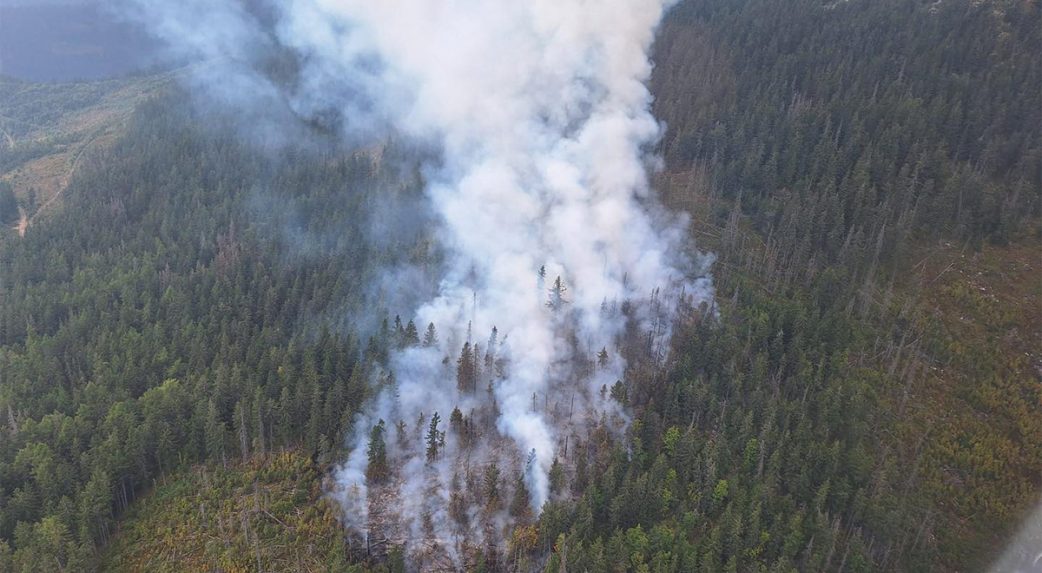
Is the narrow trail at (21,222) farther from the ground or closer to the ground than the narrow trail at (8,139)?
closer to the ground

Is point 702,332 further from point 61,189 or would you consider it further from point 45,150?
point 45,150

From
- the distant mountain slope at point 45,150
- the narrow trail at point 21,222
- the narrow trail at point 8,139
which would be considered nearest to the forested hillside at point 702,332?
the narrow trail at point 21,222

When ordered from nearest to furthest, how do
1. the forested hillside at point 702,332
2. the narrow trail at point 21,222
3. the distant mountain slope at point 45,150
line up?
the forested hillside at point 702,332
the narrow trail at point 21,222
the distant mountain slope at point 45,150

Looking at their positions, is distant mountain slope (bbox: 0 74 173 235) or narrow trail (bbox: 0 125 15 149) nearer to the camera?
distant mountain slope (bbox: 0 74 173 235)

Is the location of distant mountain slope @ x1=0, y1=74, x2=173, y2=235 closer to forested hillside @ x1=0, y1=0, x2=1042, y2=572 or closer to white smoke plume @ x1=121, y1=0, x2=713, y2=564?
forested hillside @ x1=0, y1=0, x2=1042, y2=572

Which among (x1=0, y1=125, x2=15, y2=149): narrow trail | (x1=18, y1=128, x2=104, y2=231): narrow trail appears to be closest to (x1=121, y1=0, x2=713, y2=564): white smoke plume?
(x1=18, y1=128, x2=104, y2=231): narrow trail

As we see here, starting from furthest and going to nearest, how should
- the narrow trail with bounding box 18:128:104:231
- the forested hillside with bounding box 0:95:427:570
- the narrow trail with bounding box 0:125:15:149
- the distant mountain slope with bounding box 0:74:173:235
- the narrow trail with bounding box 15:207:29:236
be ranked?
the narrow trail with bounding box 0:125:15:149 → the distant mountain slope with bounding box 0:74:173:235 → the narrow trail with bounding box 18:128:104:231 → the narrow trail with bounding box 15:207:29:236 → the forested hillside with bounding box 0:95:427:570

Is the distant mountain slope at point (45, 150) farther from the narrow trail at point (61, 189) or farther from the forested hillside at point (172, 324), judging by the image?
the forested hillside at point (172, 324)

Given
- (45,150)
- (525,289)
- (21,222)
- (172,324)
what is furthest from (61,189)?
(525,289)

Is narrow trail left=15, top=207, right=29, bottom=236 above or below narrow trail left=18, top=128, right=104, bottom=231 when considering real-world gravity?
below
